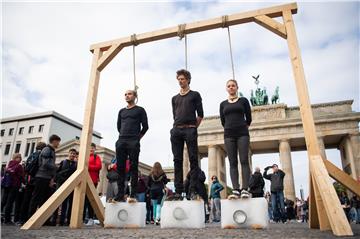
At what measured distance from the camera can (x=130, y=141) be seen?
17.5ft

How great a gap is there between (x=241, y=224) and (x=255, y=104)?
107ft

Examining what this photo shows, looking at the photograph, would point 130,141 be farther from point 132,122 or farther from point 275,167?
point 275,167

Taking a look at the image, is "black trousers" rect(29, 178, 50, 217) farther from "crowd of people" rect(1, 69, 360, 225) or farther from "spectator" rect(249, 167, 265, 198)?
"spectator" rect(249, 167, 265, 198)

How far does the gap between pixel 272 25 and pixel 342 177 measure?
9.80 feet

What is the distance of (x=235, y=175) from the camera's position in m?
4.94

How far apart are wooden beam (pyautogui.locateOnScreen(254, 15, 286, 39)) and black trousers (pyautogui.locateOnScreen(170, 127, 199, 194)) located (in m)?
2.49

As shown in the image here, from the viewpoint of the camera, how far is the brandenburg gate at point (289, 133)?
1114 inches

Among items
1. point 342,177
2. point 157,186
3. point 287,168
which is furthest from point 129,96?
point 287,168

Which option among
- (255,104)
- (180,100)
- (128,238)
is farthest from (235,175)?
(255,104)

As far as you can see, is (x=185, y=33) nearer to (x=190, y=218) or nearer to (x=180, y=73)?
(x=180, y=73)

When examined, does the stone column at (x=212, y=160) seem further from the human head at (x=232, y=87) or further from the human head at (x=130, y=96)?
the human head at (x=232, y=87)

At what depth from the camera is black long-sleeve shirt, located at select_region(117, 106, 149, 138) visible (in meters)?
5.41

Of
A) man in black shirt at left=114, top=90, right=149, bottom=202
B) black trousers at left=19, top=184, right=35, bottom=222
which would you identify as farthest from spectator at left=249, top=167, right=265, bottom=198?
black trousers at left=19, top=184, right=35, bottom=222

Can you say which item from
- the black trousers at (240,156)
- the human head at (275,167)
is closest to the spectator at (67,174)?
the black trousers at (240,156)
